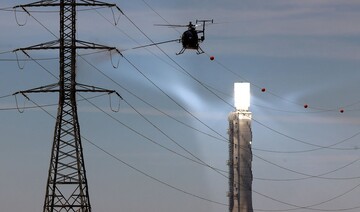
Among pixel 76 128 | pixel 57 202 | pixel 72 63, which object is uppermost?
pixel 72 63

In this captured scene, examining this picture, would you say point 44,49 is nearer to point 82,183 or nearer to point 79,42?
point 79,42

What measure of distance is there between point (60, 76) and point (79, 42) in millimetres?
4320

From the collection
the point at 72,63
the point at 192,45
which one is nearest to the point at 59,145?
the point at 72,63

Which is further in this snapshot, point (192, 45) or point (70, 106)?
point (192, 45)

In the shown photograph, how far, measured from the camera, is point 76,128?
10844 centimetres

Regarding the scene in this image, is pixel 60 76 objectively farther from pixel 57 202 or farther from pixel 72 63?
pixel 57 202

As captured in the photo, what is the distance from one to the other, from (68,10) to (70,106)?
1100cm

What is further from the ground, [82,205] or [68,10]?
[68,10]

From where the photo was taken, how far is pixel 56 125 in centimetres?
10800

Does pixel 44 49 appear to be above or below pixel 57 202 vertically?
above

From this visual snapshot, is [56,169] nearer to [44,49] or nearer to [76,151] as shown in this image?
[76,151]

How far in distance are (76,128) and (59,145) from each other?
9.30ft

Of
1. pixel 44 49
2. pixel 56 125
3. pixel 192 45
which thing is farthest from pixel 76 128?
pixel 192 45

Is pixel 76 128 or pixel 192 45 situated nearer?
pixel 76 128
